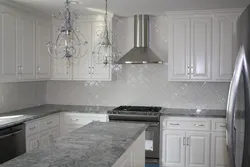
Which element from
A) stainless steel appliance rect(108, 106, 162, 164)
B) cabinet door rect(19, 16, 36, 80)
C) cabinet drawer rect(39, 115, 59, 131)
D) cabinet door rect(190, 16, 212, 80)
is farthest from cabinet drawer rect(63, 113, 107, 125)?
cabinet door rect(190, 16, 212, 80)

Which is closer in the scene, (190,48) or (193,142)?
(193,142)

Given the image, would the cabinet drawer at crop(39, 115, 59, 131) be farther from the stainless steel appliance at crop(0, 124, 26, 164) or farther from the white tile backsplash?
the white tile backsplash

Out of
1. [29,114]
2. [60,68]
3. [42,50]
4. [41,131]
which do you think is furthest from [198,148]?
[42,50]

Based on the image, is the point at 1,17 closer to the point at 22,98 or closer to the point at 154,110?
the point at 22,98

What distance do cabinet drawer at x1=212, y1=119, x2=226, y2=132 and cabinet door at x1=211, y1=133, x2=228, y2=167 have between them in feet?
0.23

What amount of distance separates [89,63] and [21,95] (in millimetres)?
1193

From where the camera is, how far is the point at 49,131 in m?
4.20

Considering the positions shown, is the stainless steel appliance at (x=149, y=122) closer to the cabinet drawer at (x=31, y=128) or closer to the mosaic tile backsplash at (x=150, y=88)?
the mosaic tile backsplash at (x=150, y=88)

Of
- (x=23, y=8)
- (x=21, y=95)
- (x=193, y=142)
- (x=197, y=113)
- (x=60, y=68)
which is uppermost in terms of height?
(x=23, y=8)

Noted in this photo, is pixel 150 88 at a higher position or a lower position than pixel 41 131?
higher

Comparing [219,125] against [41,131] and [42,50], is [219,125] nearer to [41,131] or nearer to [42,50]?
[41,131]

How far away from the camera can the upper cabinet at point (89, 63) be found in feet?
14.8

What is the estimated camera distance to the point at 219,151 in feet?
12.9

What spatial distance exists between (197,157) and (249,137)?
2.45 meters
